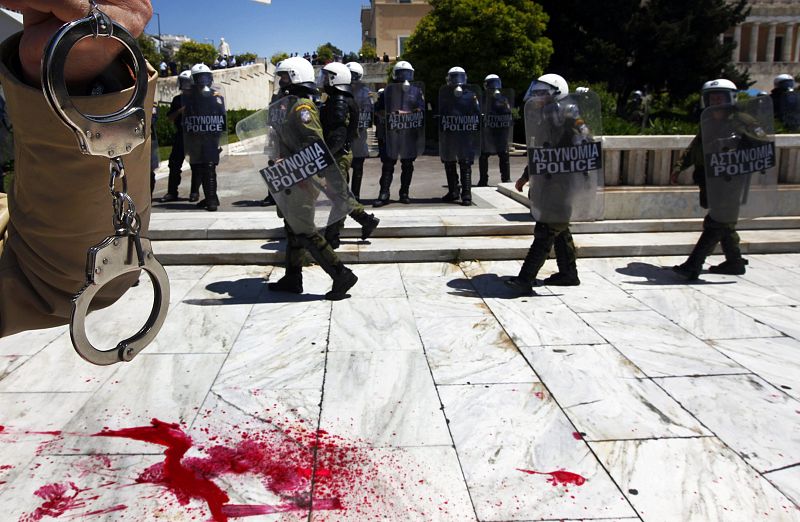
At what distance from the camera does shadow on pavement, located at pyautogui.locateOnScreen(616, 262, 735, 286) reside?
22.5 ft

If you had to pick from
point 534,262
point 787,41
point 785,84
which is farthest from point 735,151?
point 787,41

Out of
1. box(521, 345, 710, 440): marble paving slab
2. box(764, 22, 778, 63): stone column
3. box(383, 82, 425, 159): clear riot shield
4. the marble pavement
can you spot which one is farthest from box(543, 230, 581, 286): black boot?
box(764, 22, 778, 63): stone column

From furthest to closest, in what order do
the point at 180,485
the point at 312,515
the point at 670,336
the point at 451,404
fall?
the point at 670,336
the point at 451,404
the point at 180,485
the point at 312,515

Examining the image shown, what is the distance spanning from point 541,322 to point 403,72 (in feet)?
19.2

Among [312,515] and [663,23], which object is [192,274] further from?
[663,23]

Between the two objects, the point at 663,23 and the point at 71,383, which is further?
the point at 663,23

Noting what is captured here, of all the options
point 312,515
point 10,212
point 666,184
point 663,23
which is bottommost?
point 312,515

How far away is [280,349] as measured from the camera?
4.96 m

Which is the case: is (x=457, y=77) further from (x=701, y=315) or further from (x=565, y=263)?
(x=701, y=315)

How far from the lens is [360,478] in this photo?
321 centimetres

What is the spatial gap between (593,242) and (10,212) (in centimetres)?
754

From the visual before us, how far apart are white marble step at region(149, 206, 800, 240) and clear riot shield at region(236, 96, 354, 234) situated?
2.12 m

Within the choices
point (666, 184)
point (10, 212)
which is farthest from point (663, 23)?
point (10, 212)

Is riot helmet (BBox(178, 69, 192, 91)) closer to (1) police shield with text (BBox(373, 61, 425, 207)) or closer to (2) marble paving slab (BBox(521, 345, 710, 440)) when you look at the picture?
(1) police shield with text (BBox(373, 61, 425, 207))
